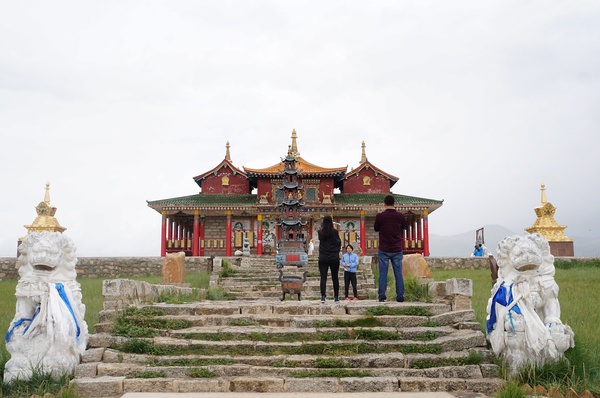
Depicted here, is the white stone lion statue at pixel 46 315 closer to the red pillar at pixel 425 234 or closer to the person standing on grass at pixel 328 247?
the person standing on grass at pixel 328 247

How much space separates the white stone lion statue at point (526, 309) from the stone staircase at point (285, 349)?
0.37 metres

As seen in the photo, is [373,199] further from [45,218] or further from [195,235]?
[45,218]

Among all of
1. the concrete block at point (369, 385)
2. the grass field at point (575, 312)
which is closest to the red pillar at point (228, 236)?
the grass field at point (575, 312)

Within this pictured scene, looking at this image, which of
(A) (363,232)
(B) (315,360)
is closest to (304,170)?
(A) (363,232)

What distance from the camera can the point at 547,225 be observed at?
1115 inches

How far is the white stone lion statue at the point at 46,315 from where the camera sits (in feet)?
19.7

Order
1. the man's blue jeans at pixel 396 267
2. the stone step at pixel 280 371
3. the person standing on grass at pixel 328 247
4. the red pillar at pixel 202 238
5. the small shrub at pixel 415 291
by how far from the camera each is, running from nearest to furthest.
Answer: the stone step at pixel 280 371 < the man's blue jeans at pixel 396 267 < the person standing on grass at pixel 328 247 < the small shrub at pixel 415 291 < the red pillar at pixel 202 238

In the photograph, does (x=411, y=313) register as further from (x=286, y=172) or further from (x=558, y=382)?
(x=286, y=172)

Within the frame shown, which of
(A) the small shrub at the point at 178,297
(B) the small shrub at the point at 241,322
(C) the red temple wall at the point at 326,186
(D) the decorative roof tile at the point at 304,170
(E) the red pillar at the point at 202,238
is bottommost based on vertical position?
(B) the small shrub at the point at 241,322

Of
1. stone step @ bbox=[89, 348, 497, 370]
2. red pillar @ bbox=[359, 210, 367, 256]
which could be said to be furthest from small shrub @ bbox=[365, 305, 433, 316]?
red pillar @ bbox=[359, 210, 367, 256]

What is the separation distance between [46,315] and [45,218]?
26.3 metres

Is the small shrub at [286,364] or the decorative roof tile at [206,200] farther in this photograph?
the decorative roof tile at [206,200]

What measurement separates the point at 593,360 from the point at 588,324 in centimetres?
248

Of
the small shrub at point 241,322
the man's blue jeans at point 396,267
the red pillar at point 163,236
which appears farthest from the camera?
the red pillar at point 163,236
